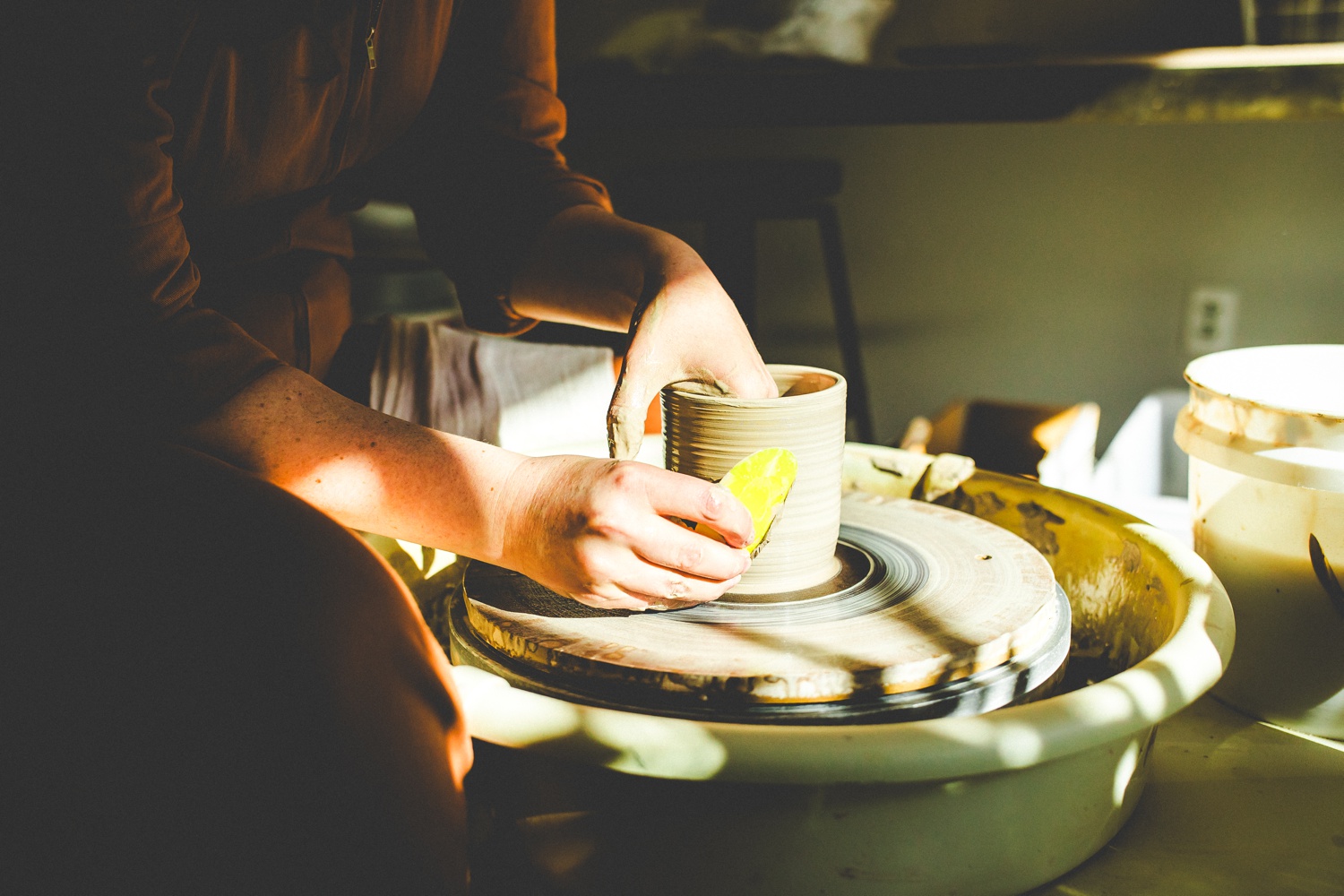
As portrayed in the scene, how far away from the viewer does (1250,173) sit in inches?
76.7

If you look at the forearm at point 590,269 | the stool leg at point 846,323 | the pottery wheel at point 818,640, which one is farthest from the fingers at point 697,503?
the stool leg at point 846,323

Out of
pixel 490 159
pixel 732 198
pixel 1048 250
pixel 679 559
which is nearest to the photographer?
pixel 679 559

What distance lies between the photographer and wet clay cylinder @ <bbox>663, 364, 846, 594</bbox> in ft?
2.50

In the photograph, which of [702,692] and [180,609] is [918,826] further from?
[180,609]

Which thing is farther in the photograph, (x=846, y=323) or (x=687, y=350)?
(x=846, y=323)

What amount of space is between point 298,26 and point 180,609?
51 centimetres

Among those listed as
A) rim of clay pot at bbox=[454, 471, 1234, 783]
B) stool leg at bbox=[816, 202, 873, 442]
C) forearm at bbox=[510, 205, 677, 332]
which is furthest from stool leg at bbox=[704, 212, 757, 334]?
rim of clay pot at bbox=[454, 471, 1234, 783]

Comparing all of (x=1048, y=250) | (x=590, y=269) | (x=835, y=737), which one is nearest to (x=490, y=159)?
(x=590, y=269)

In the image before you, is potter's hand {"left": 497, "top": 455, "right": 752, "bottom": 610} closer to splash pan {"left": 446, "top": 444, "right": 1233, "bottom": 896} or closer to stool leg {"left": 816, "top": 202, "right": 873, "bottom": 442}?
splash pan {"left": 446, "top": 444, "right": 1233, "bottom": 896}

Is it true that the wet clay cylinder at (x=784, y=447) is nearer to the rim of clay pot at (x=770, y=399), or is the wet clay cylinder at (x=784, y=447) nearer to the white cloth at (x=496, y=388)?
the rim of clay pot at (x=770, y=399)

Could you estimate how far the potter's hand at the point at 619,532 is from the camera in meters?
0.64

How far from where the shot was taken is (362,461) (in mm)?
686

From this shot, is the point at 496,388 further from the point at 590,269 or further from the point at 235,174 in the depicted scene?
the point at 235,174

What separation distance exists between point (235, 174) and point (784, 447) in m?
0.55
